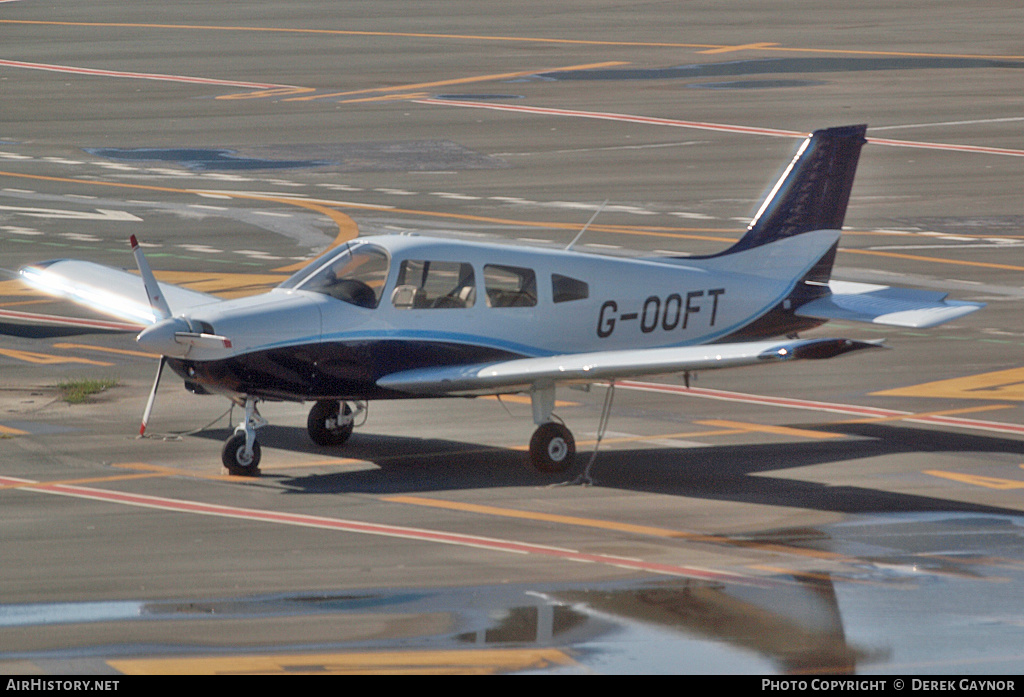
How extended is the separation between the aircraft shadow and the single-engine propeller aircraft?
0.53 metres

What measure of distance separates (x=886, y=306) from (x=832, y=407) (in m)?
2.03

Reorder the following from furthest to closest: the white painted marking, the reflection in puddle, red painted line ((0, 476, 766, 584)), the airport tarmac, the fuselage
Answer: the white painted marking
the fuselage
red painted line ((0, 476, 766, 584))
the airport tarmac
the reflection in puddle

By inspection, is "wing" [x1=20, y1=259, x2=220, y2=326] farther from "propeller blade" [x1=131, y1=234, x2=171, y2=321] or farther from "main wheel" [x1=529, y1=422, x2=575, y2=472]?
"main wheel" [x1=529, y1=422, x2=575, y2=472]

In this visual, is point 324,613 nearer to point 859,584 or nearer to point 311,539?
point 311,539

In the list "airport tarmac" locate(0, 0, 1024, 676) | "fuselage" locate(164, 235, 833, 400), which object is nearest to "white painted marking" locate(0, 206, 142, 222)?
"airport tarmac" locate(0, 0, 1024, 676)

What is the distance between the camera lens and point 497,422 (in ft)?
68.4

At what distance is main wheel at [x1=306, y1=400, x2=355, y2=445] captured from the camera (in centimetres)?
1944

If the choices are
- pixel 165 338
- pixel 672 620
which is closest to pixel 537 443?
pixel 165 338

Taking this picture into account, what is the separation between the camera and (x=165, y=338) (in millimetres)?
17031

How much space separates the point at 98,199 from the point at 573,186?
10533 mm

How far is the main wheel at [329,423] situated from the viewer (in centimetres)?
1944

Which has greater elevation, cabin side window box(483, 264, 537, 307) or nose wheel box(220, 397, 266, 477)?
cabin side window box(483, 264, 537, 307)

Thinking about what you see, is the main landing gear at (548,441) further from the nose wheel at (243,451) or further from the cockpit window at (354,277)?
the nose wheel at (243,451)
